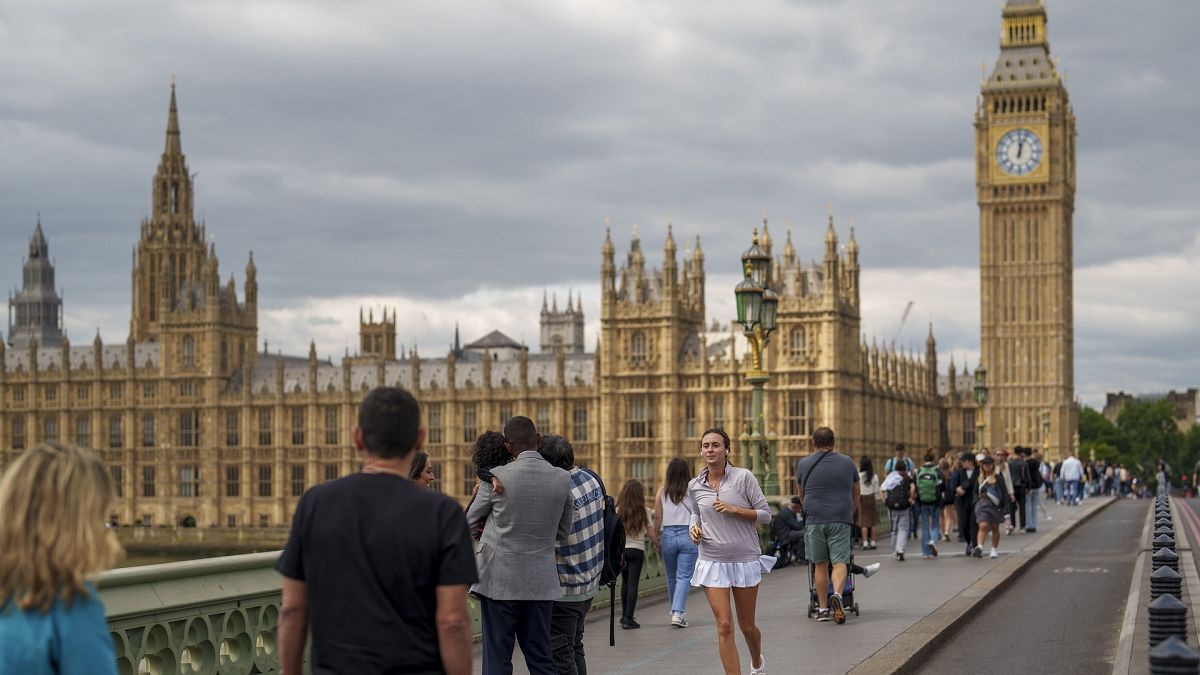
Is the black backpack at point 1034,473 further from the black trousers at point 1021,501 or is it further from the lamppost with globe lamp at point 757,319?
the lamppost with globe lamp at point 757,319

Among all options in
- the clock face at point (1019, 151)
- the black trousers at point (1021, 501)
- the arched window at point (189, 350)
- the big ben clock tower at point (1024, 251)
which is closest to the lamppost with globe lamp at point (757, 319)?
the black trousers at point (1021, 501)

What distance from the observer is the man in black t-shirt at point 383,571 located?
657cm

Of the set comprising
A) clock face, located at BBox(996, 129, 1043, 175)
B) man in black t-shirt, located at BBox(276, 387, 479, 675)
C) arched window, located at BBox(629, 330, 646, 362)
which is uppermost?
clock face, located at BBox(996, 129, 1043, 175)

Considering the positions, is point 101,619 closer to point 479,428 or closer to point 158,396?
point 479,428

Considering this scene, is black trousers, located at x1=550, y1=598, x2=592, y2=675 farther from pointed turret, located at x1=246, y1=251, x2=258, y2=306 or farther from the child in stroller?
pointed turret, located at x1=246, y1=251, x2=258, y2=306

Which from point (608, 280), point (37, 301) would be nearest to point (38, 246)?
point (37, 301)

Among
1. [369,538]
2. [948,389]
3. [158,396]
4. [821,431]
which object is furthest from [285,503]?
[369,538]

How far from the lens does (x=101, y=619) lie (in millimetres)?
5402

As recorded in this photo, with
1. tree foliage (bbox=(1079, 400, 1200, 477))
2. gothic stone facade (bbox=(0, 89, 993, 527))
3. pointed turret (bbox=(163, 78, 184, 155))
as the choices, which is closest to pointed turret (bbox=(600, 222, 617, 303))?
gothic stone facade (bbox=(0, 89, 993, 527))

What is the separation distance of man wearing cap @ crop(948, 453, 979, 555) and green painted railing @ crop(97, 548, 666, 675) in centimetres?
1779

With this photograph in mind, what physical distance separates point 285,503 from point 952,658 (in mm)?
84641

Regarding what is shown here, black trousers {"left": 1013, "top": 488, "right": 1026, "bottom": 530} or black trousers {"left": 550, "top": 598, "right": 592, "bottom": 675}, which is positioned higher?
black trousers {"left": 550, "top": 598, "right": 592, "bottom": 675}

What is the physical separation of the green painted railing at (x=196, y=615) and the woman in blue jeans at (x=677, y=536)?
18.3ft

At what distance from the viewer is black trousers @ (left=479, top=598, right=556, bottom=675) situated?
10383 mm
